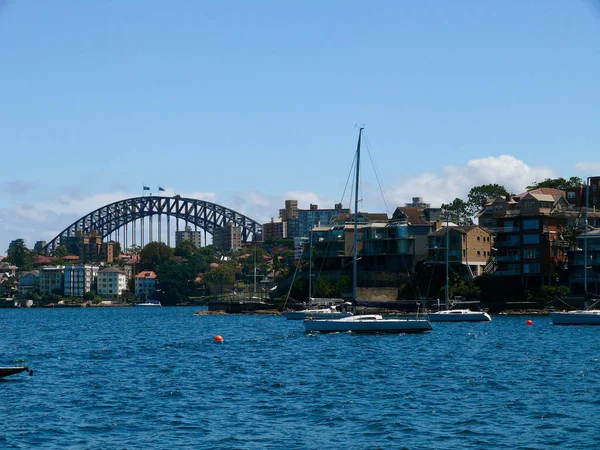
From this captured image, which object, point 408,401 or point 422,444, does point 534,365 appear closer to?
point 408,401

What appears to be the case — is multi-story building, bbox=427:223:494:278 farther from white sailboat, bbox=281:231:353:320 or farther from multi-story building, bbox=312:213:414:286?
white sailboat, bbox=281:231:353:320

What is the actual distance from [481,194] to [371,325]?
357ft

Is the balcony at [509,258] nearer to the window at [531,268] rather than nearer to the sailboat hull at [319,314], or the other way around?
the window at [531,268]

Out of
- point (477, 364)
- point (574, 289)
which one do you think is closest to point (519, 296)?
point (574, 289)

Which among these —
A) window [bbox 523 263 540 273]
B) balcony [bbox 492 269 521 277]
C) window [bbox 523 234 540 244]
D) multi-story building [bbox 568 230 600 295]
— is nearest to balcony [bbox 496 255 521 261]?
window [bbox 523 263 540 273]

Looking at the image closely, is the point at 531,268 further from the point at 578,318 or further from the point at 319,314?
the point at 319,314

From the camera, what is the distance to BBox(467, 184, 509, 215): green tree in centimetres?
18254

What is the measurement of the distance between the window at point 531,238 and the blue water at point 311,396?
56620 mm

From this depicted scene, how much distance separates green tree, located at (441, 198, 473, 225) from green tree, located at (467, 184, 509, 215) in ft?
3.27

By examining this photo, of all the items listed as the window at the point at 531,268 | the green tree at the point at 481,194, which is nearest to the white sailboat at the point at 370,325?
the window at the point at 531,268

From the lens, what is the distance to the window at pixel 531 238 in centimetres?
13362

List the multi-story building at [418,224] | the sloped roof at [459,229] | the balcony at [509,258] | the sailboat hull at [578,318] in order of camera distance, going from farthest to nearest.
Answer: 1. the multi-story building at [418,224]
2. the sloped roof at [459,229]
3. the balcony at [509,258]
4. the sailboat hull at [578,318]

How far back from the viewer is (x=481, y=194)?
18600 cm

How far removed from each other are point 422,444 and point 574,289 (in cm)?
9821
